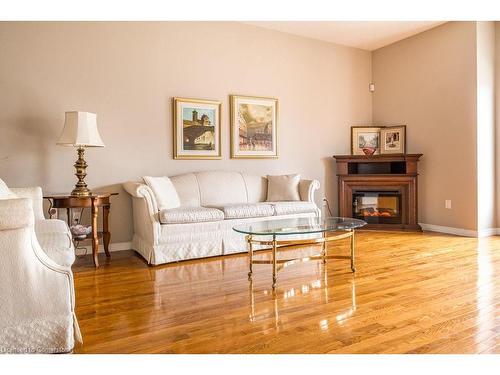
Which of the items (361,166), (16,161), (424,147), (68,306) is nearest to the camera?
(68,306)

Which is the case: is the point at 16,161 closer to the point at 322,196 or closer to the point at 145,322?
the point at 145,322

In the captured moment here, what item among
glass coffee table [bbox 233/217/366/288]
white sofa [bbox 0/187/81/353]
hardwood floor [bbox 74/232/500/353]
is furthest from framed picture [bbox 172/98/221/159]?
white sofa [bbox 0/187/81/353]

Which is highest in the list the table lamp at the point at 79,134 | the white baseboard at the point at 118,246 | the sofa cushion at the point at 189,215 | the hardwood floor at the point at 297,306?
the table lamp at the point at 79,134

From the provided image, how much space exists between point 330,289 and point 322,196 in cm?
323

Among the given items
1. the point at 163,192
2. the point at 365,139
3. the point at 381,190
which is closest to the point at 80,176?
the point at 163,192

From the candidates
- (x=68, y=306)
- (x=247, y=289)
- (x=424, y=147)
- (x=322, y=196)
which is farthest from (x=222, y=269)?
(x=424, y=147)

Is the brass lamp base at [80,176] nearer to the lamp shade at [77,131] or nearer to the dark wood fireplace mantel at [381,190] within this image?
the lamp shade at [77,131]

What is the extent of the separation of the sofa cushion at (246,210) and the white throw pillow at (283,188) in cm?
54

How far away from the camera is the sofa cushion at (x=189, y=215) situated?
388 centimetres

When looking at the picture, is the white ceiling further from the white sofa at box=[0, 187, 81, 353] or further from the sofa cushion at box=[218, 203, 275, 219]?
the white sofa at box=[0, 187, 81, 353]

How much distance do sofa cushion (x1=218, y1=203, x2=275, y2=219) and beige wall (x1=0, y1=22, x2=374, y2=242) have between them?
0.98 meters

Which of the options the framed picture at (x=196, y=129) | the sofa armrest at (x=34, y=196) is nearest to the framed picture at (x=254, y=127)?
the framed picture at (x=196, y=129)

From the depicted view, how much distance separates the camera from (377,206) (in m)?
5.96
